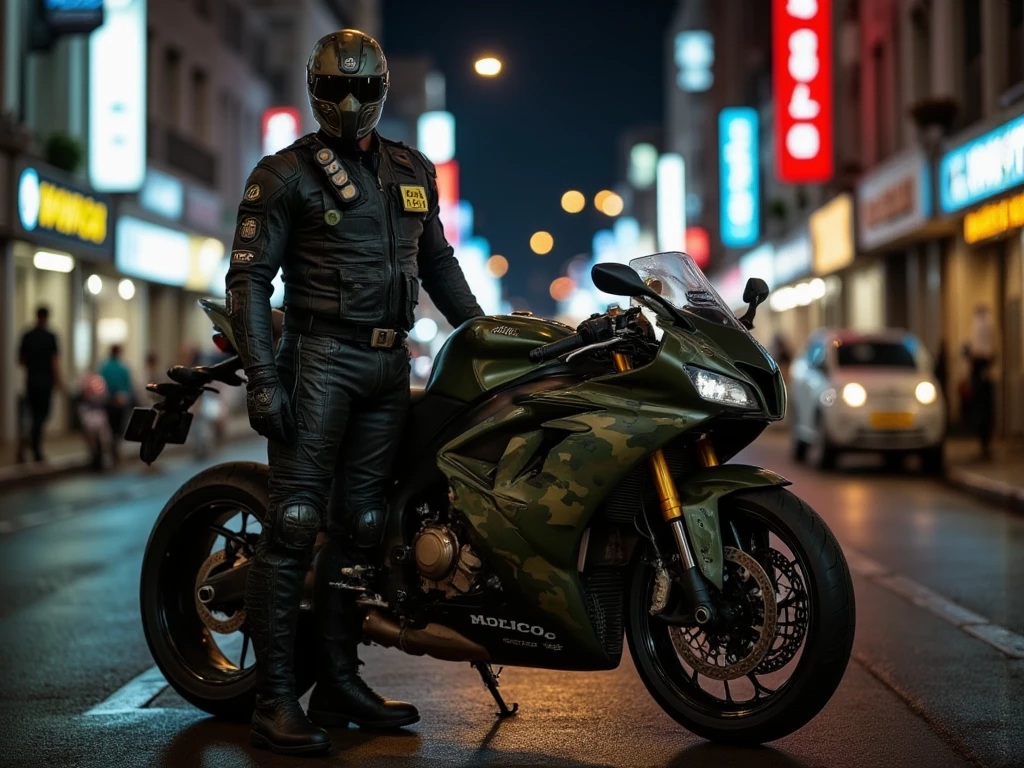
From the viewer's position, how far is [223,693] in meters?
5.20

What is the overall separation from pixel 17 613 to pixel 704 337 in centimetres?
472

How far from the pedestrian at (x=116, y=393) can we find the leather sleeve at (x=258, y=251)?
15.8m

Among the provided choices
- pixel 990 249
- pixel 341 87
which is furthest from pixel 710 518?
pixel 990 249

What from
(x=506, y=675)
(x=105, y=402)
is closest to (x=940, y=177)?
(x=105, y=402)

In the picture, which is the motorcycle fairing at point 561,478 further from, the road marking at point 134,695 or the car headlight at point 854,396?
the car headlight at point 854,396

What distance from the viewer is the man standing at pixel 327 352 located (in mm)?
4816

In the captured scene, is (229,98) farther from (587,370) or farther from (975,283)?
(587,370)

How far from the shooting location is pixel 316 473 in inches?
191

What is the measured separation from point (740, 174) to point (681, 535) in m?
42.9

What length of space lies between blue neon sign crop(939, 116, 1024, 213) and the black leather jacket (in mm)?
14868

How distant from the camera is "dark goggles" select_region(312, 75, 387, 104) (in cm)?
485

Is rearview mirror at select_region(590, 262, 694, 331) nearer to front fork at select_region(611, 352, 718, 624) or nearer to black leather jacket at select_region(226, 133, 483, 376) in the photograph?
front fork at select_region(611, 352, 718, 624)

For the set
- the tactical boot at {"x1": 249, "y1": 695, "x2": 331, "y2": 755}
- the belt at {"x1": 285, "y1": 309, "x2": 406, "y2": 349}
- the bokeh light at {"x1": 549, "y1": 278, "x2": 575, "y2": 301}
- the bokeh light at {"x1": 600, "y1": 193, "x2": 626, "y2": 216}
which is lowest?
the tactical boot at {"x1": 249, "y1": 695, "x2": 331, "y2": 755}

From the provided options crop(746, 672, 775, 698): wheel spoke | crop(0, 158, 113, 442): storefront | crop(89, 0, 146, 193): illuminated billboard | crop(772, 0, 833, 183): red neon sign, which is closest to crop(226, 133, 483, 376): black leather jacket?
crop(746, 672, 775, 698): wheel spoke
